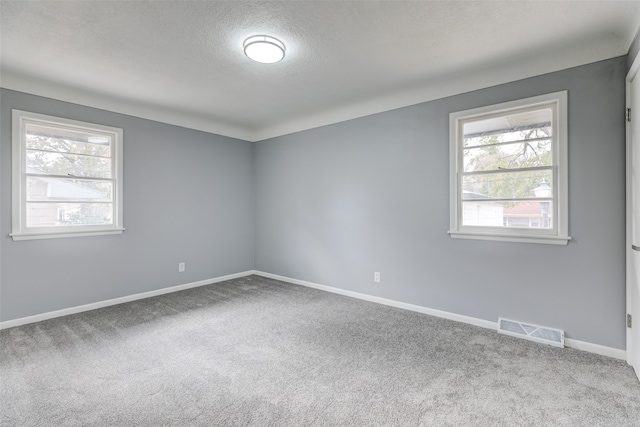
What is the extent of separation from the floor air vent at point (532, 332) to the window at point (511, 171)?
2.57 feet

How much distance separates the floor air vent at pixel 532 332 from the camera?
A: 8.78ft

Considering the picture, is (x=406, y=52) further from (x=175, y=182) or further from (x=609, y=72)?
(x=175, y=182)

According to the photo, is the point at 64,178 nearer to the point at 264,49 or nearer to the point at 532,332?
the point at 264,49

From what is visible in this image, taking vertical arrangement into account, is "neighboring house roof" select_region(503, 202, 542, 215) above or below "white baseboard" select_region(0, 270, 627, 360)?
above

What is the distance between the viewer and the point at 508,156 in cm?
299

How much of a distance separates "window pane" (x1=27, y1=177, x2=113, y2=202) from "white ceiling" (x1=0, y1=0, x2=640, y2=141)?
93cm

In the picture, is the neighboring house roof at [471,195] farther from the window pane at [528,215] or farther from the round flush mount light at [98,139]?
the round flush mount light at [98,139]

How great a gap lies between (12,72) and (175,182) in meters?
1.93

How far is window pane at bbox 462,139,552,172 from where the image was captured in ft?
9.23

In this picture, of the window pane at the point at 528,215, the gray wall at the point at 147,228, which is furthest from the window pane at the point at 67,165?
the window pane at the point at 528,215

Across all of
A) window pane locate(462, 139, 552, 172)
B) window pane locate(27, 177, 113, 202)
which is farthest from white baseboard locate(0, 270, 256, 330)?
window pane locate(462, 139, 552, 172)

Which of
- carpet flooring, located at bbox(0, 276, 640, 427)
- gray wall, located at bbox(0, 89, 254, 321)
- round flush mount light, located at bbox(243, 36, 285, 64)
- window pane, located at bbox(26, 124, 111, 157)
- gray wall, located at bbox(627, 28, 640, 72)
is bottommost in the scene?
carpet flooring, located at bbox(0, 276, 640, 427)

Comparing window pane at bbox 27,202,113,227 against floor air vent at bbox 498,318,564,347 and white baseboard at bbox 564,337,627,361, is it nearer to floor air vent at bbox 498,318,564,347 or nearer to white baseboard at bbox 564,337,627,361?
floor air vent at bbox 498,318,564,347

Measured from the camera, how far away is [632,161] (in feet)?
7.54
